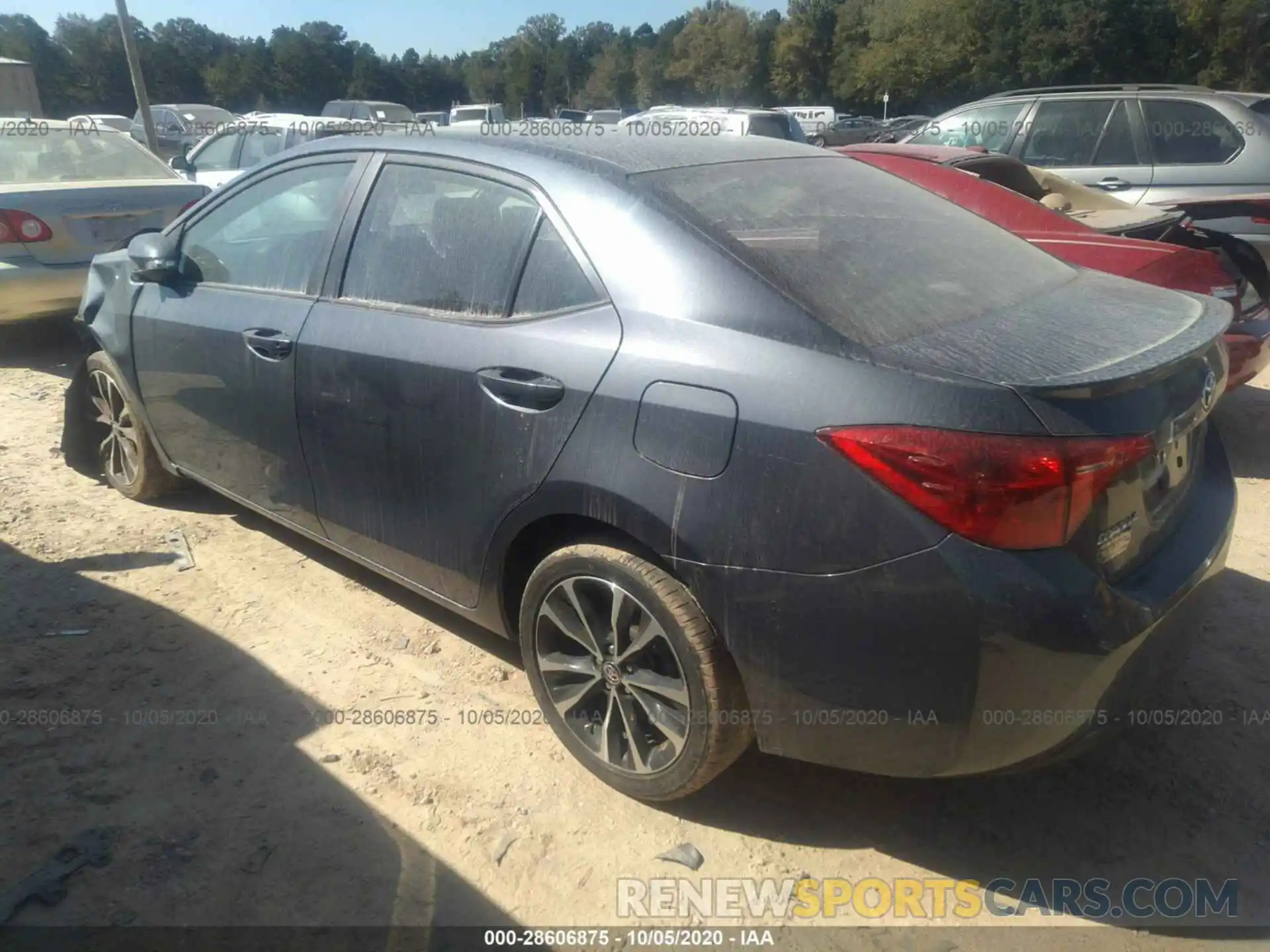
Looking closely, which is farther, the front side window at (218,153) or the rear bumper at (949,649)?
the front side window at (218,153)

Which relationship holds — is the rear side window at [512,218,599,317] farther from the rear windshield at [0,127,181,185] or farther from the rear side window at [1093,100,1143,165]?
the rear side window at [1093,100,1143,165]

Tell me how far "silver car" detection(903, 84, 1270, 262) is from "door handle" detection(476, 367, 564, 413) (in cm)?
530

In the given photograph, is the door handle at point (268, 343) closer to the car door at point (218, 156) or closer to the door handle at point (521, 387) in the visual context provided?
the door handle at point (521, 387)

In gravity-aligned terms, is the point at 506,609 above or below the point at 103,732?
above

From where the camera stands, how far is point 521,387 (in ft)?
8.13

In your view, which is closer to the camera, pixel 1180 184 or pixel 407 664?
pixel 407 664

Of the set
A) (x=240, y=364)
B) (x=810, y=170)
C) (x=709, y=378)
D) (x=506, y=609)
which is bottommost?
(x=506, y=609)

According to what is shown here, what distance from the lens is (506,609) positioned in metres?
2.79

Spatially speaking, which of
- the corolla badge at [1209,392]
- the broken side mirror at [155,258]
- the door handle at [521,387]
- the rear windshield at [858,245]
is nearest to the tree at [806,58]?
the broken side mirror at [155,258]

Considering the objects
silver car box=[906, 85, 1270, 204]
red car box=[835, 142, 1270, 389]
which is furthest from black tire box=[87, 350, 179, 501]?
silver car box=[906, 85, 1270, 204]

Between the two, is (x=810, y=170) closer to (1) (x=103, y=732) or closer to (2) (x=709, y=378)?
(2) (x=709, y=378)

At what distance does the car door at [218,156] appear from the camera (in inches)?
414

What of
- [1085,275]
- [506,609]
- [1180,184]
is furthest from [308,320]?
[1180,184]

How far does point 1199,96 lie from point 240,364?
6.76 m
